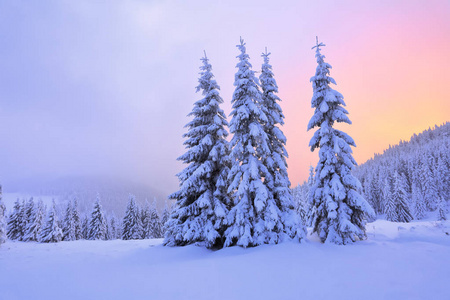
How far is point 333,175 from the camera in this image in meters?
14.5

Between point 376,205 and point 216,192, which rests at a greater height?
point 216,192

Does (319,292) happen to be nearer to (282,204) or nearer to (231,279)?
(231,279)

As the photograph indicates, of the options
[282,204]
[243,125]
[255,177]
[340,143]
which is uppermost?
[243,125]

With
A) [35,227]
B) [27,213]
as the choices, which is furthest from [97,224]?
[27,213]

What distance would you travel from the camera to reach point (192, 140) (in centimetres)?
1752

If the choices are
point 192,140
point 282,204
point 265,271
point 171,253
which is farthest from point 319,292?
point 192,140

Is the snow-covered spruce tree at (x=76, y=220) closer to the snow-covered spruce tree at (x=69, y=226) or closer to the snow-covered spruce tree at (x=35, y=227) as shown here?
the snow-covered spruce tree at (x=69, y=226)

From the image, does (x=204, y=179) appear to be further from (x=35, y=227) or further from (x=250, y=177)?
(x=35, y=227)

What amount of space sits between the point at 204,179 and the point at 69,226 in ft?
167

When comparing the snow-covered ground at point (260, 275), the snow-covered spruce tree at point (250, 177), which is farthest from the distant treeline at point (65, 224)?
the snow-covered spruce tree at point (250, 177)

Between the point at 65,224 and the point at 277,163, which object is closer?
the point at 277,163

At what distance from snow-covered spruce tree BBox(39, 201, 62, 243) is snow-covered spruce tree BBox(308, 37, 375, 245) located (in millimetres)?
47846

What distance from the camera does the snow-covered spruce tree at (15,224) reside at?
50875mm

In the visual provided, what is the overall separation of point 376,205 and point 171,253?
105 m
